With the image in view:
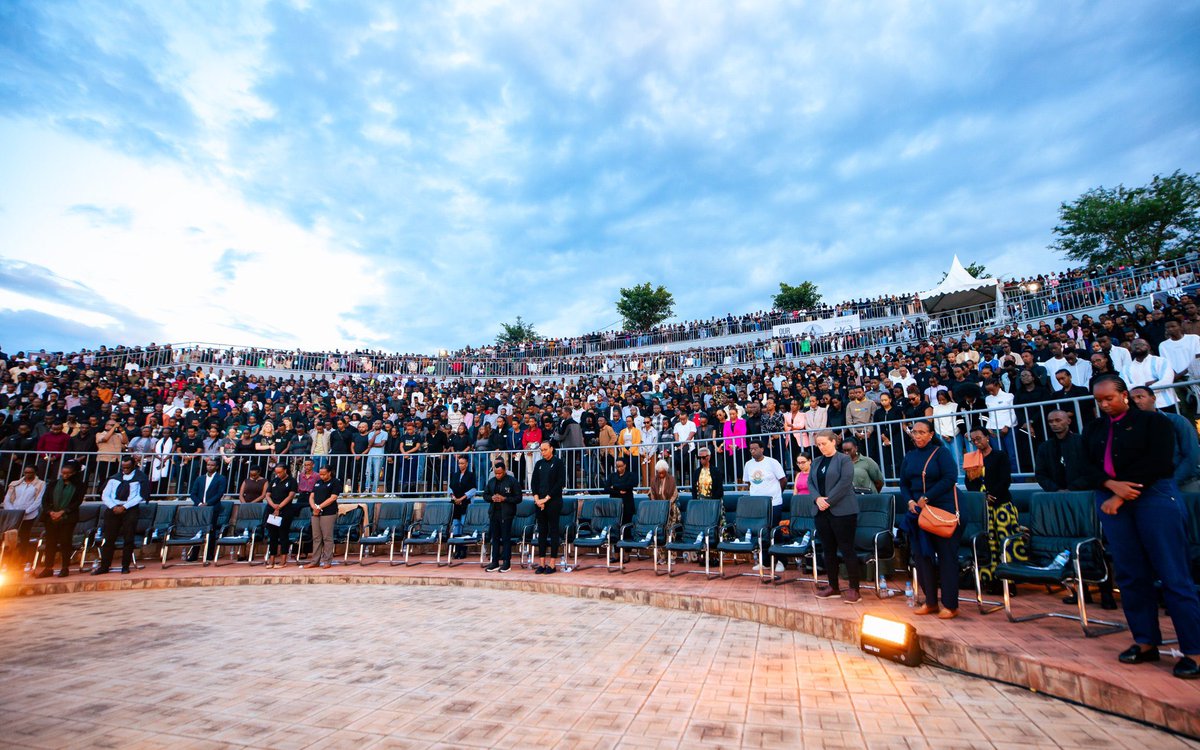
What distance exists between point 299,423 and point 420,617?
1207cm

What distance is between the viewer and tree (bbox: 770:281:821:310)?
4866 centimetres

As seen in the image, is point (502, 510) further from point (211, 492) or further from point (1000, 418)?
point (1000, 418)

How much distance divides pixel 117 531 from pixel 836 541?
39.2 feet

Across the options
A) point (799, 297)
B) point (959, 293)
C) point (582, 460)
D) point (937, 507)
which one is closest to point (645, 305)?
point (799, 297)

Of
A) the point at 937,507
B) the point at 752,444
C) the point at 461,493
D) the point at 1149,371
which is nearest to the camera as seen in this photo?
the point at 937,507

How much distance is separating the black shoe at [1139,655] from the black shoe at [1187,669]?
0.82 ft

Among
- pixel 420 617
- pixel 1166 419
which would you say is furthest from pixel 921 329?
pixel 420 617

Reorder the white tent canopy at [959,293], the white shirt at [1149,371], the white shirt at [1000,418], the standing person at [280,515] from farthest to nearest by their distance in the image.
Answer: the white tent canopy at [959,293]
the standing person at [280,515]
the white shirt at [1149,371]
the white shirt at [1000,418]

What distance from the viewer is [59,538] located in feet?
31.0

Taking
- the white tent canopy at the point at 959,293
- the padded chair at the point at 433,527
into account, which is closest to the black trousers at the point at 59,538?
the padded chair at the point at 433,527

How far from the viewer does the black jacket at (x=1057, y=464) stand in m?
5.37

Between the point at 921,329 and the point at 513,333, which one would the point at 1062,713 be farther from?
the point at 513,333

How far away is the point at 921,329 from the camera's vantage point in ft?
73.7

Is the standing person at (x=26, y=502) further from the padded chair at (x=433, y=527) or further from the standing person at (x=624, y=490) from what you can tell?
the standing person at (x=624, y=490)
